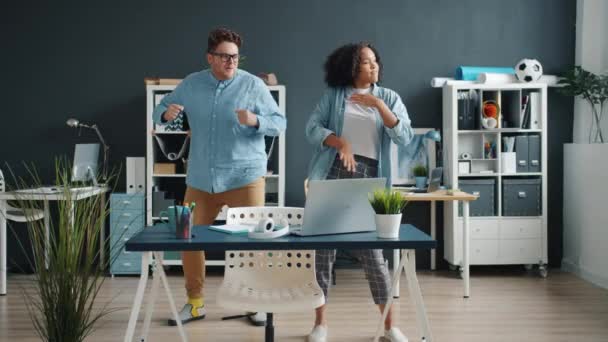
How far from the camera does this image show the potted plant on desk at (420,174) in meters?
5.68

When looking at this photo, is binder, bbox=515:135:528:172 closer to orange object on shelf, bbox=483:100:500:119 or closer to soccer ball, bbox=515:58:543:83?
orange object on shelf, bbox=483:100:500:119

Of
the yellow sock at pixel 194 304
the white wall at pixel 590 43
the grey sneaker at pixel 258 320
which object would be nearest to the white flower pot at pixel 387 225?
the grey sneaker at pixel 258 320

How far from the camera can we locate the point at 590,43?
596 cm

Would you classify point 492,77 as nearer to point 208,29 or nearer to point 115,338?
point 208,29

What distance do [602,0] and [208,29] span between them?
3397 millimetres

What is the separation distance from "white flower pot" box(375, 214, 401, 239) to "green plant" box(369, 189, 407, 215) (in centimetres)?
3

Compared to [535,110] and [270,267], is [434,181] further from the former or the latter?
[270,267]

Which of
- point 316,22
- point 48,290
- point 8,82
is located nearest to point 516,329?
point 48,290

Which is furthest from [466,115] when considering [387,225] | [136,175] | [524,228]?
[387,225]

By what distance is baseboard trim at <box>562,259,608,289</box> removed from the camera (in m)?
5.30

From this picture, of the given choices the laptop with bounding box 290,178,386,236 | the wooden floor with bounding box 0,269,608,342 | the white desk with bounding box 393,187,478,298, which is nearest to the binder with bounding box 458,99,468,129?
the white desk with bounding box 393,187,478,298

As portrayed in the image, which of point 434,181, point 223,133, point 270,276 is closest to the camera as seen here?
point 270,276

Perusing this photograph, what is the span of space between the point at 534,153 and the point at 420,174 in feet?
3.12

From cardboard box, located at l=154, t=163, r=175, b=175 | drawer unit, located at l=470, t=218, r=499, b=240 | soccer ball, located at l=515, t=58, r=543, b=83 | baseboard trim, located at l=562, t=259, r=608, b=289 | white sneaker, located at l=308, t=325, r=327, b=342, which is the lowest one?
white sneaker, located at l=308, t=325, r=327, b=342
